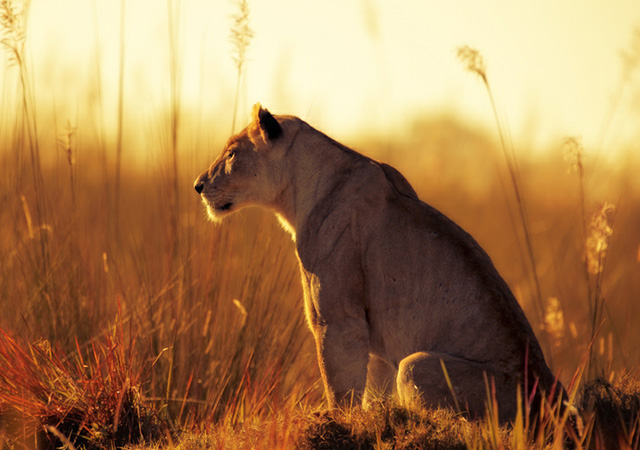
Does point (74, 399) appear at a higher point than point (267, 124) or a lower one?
lower

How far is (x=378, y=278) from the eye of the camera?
14.7 feet

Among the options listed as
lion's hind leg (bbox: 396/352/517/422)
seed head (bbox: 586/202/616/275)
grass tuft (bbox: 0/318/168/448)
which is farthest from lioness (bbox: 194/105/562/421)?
grass tuft (bbox: 0/318/168/448)

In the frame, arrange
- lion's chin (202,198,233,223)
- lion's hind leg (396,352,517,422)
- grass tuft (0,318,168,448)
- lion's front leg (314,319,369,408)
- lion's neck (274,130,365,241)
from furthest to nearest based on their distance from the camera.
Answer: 1. lion's chin (202,198,233,223)
2. lion's neck (274,130,365,241)
3. lion's front leg (314,319,369,408)
4. grass tuft (0,318,168,448)
5. lion's hind leg (396,352,517,422)

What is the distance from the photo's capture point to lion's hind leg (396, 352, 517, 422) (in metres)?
3.93

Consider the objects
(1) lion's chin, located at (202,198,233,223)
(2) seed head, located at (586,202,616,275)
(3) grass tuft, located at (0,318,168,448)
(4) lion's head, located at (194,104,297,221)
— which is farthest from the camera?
(1) lion's chin, located at (202,198,233,223)

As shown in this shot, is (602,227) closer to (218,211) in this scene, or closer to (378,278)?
(378,278)

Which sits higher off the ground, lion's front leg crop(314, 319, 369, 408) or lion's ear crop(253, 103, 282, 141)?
lion's ear crop(253, 103, 282, 141)

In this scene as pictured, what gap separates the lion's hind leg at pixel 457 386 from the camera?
393 centimetres

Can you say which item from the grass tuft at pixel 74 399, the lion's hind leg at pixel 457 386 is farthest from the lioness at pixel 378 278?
the grass tuft at pixel 74 399

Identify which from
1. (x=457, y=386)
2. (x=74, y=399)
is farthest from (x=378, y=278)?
(x=74, y=399)

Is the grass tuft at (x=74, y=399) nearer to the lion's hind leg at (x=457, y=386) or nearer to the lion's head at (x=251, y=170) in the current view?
the lion's head at (x=251, y=170)

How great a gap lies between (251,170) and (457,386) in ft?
6.39

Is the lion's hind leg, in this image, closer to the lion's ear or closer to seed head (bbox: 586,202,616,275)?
seed head (bbox: 586,202,616,275)

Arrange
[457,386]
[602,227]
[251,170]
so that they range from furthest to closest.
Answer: [251,170] → [602,227] → [457,386]
